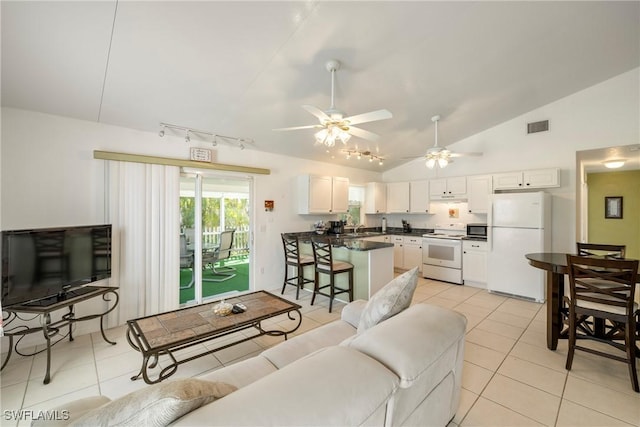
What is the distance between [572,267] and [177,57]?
13.1ft

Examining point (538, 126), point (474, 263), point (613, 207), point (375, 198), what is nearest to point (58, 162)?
point (375, 198)

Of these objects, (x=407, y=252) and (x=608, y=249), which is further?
(x=407, y=252)

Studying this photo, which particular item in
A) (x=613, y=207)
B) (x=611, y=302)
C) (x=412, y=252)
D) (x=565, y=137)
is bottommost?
(x=412, y=252)

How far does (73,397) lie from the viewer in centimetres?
204

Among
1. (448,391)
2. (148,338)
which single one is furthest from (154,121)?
(448,391)

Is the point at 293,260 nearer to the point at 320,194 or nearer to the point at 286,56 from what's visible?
the point at 320,194

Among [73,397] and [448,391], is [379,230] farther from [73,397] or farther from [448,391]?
[73,397]

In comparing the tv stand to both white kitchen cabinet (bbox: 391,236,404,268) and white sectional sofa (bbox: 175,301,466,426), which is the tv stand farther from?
white kitchen cabinet (bbox: 391,236,404,268)

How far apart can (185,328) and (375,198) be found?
5.05m

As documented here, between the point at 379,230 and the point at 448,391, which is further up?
the point at 379,230

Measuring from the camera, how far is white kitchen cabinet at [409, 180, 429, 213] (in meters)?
5.84

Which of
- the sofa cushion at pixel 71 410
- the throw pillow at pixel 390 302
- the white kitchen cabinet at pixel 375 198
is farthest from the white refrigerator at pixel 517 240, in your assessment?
the sofa cushion at pixel 71 410

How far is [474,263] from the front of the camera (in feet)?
15.8

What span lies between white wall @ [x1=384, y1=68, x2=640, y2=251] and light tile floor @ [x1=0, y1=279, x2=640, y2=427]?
92.9 inches
